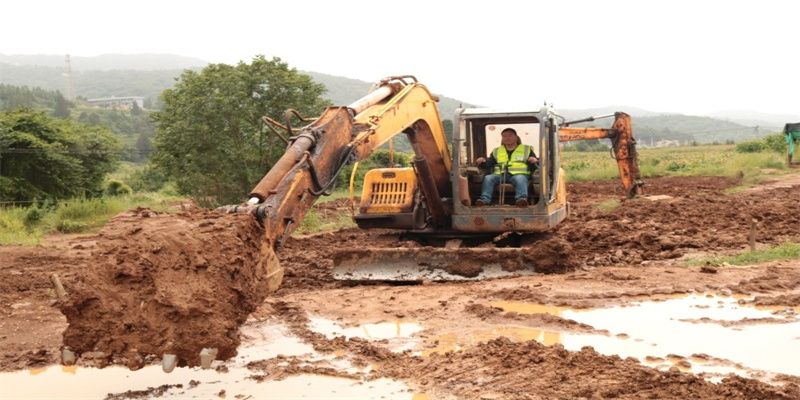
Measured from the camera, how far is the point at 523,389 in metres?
5.85

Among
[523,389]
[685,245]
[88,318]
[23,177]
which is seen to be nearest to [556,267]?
[685,245]

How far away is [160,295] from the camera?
5742 millimetres

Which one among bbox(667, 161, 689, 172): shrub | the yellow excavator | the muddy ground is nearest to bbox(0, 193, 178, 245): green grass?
the muddy ground

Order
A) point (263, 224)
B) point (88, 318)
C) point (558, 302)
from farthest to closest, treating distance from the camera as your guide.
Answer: point (558, 302), point (263, 224), point (88, 318)

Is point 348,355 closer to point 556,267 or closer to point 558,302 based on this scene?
point 558,302

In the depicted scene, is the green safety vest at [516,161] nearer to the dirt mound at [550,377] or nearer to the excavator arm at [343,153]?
the excavator arm at [343,153]

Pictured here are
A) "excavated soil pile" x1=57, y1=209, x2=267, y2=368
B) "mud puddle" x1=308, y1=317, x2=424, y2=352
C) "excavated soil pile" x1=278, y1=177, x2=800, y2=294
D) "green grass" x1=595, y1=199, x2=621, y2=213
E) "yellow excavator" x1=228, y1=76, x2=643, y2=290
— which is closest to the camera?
"excavated soil pile" x1=57, y1=209, x2=267, y2=368

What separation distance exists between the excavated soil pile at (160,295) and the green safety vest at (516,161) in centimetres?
579

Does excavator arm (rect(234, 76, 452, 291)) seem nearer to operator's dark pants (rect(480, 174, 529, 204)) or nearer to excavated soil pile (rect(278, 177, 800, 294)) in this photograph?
operator's dark pants (rect(480, 174, 529, 204))

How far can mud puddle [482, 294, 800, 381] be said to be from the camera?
253 inches

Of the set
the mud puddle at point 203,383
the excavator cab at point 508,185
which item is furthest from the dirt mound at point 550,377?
the excavator cab at point 508,185

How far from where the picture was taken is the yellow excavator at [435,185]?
9273 millimetres

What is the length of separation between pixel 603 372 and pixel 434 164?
5.77 m

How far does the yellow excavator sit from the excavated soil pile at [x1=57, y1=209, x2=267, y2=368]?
7.63 feet
